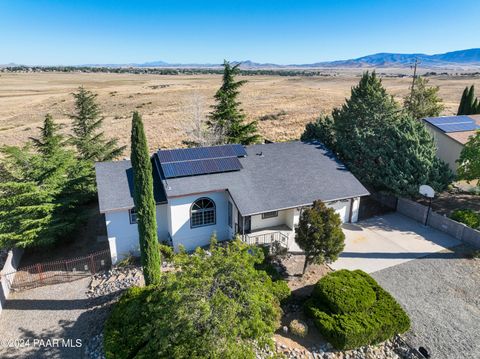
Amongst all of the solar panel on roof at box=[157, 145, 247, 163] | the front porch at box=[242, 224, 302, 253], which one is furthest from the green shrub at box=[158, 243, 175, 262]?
the solar panel on roof at box=[157, 145, 247, 163]

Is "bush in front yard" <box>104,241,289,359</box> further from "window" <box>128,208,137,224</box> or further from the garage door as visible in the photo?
the garage door

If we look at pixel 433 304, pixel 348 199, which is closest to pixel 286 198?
pixel 348 199

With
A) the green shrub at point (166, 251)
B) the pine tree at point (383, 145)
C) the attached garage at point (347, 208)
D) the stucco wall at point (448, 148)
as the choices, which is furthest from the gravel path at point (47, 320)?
the stucco wall at point (448, 148)

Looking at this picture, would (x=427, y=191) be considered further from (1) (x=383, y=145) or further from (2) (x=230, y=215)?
(2) (x=230, y=215)

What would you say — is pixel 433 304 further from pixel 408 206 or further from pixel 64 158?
pixel 64 158

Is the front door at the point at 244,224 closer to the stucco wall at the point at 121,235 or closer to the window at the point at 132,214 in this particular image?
the stucco wall at the point at 121,235
